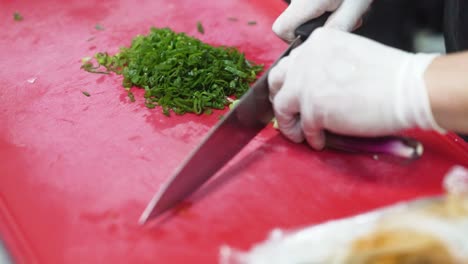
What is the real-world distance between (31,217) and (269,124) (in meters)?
0.61

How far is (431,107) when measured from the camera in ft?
3.64

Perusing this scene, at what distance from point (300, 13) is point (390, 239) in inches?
26.6

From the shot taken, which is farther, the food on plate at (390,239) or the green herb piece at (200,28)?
the green herb piece at (200,28)

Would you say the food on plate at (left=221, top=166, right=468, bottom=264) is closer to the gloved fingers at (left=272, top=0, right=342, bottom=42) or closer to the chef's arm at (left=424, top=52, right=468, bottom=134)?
the chef's arm at (left=424, top=52, right=468, bottom=134)

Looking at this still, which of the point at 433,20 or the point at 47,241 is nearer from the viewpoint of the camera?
the point at 47,241

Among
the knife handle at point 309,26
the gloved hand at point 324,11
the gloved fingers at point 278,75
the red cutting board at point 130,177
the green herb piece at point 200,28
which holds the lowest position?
the red cutting board at point 130,177

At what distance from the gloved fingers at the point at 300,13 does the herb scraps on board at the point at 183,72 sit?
0.18 meters

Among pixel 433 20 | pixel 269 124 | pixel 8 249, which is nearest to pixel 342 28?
pixel 269 124

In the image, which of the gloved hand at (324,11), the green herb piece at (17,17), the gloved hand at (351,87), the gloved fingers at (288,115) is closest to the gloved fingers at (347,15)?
the gloved hand at (324,11)

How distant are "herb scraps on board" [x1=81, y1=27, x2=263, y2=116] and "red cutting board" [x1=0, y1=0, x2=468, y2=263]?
4 centimetres

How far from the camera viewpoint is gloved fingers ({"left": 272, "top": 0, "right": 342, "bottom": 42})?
4.66 feet

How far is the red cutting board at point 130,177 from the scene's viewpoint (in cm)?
117

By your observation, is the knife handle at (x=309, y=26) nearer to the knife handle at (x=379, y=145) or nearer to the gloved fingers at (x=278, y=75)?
the gloved fingers at (x=278, y=75)

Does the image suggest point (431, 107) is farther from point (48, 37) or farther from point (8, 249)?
point (48, 37)
